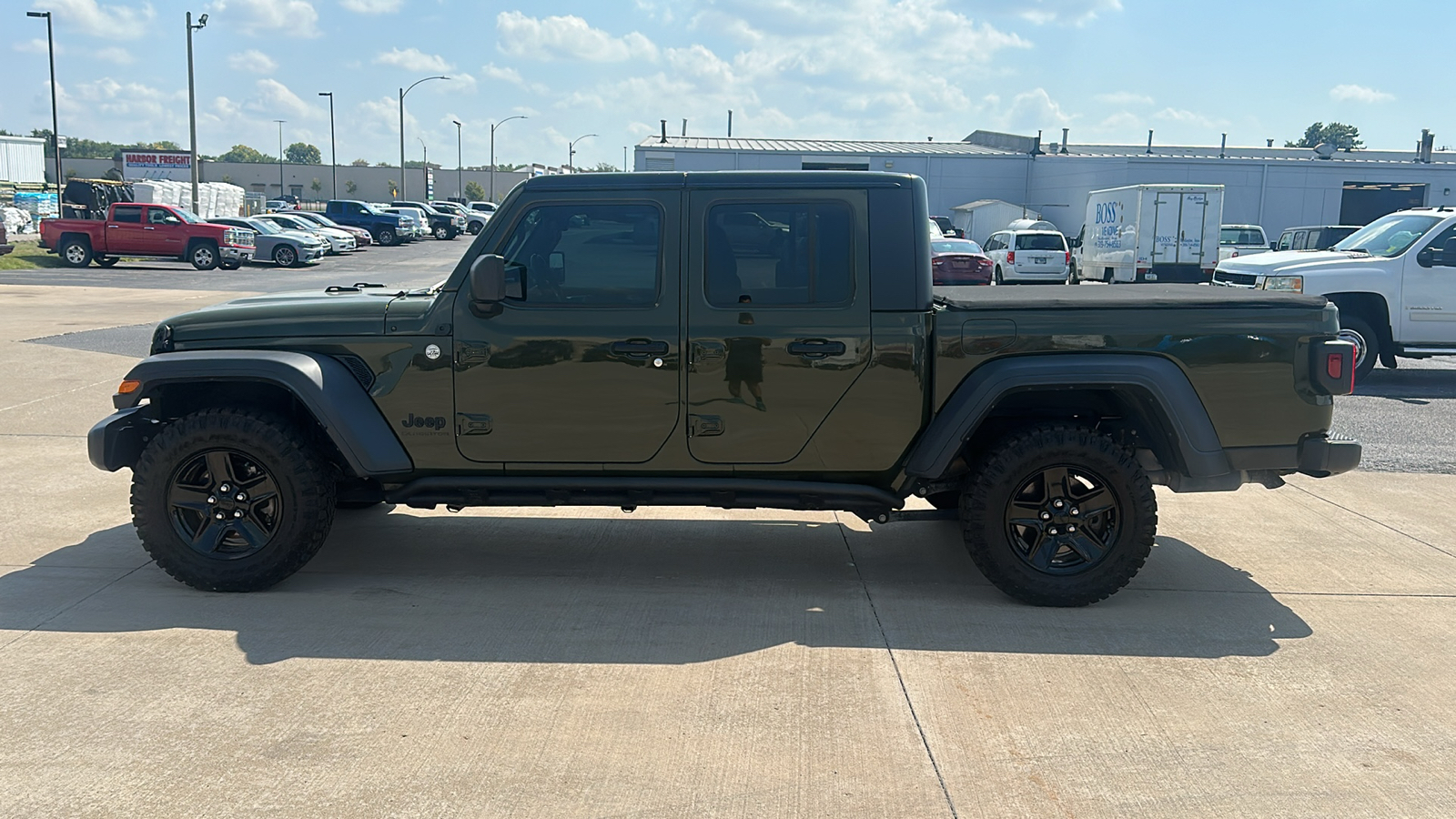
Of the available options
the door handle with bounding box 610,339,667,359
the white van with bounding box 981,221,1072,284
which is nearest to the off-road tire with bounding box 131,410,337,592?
the door handle with bounding box 610,339,667,359

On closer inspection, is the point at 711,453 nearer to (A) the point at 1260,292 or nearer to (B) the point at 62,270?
(A) the point at 1260,292

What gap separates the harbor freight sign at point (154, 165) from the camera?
81562 millimetres

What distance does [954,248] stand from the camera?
25938 millimetres

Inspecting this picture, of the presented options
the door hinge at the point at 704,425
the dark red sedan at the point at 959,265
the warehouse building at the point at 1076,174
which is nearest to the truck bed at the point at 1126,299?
the door hinge at the point at 704,425

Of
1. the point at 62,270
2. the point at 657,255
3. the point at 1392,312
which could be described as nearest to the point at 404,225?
the point at 62,270

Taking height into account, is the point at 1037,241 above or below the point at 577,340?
above

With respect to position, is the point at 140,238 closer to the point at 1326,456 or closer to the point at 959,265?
the point at 959,265

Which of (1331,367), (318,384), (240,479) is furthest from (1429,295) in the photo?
(240,479)

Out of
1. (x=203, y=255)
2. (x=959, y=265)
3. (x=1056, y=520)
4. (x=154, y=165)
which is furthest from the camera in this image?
(x=154, y=165)

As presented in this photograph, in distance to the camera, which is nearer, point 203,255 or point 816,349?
point 816,349

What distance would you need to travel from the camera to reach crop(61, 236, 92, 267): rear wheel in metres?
31.8

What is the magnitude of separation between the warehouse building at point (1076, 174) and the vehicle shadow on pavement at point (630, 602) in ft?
119

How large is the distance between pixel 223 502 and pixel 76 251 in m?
31.3

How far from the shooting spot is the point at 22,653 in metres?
4.57
